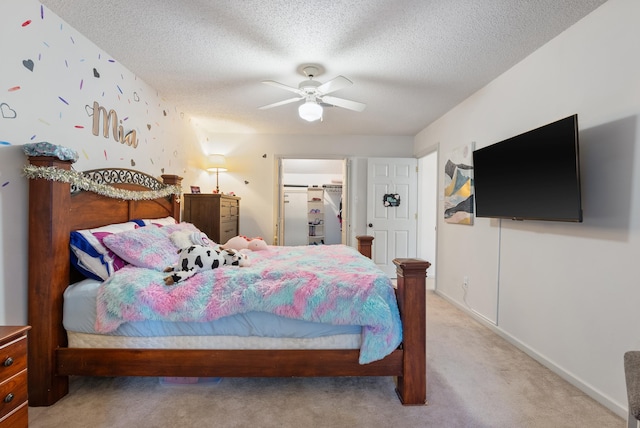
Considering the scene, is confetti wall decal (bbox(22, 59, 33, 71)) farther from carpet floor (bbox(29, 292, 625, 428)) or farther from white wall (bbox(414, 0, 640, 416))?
white wall (bbox(414, 0, 640, 416))

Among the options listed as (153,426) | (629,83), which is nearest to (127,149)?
(153,426)

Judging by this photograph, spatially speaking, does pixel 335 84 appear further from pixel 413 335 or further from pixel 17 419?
pixel 17 419

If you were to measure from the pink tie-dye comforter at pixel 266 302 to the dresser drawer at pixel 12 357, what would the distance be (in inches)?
17.2

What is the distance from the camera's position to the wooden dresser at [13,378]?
3.97 ft

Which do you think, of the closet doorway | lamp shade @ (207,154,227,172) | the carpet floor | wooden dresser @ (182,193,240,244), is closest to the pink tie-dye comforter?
the carpet floor

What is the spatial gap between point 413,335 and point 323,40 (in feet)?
7.00

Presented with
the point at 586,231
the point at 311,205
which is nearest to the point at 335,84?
the point at 586,231

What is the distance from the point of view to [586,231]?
1.97 meters

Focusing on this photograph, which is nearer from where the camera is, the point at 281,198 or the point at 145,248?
the point at 145,248

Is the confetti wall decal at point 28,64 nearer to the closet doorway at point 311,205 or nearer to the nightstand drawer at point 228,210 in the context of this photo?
the nightstand drawer at point 228,210

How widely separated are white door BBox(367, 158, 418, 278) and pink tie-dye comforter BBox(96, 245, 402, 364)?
3209 millimetres

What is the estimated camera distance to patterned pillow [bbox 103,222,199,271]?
6.63 ft

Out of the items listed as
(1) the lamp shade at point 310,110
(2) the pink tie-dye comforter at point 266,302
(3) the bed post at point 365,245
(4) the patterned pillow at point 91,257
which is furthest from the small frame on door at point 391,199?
(4) the patterned pillow at point 91,257

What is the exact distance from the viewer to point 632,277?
169 cm
